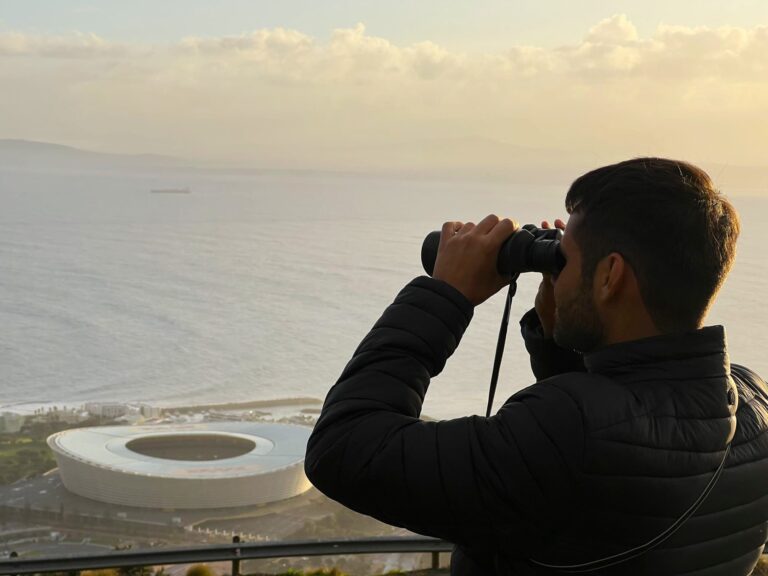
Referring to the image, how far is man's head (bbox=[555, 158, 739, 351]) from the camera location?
1.13 meters

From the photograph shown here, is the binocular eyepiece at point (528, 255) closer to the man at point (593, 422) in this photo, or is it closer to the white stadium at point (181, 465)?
the man at point (593, 422)

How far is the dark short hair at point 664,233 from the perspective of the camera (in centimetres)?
113

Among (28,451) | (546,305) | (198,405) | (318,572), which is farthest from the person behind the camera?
(198,405)

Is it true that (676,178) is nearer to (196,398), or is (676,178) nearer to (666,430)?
(666,430)

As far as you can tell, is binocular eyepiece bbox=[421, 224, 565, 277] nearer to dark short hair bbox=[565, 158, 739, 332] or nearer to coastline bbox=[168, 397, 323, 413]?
dark short hair bbox=[565, 158, 739, 332]

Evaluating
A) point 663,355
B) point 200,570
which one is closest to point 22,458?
point 200,570

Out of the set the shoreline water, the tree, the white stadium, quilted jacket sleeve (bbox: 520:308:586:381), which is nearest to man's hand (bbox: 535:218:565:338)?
quilted jacket sleeve (bbox: 520:308:586:381)

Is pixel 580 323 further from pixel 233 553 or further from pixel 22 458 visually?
pixel 22 458

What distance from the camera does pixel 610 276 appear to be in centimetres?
114

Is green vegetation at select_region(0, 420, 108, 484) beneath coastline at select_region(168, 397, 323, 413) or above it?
above

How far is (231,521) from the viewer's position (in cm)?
Answer: 1856

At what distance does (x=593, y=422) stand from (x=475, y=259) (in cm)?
31

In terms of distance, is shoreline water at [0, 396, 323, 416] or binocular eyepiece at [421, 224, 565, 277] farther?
shoreline water at [0, 396, 323, 416]

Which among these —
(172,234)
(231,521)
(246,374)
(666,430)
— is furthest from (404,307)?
(172,234)
